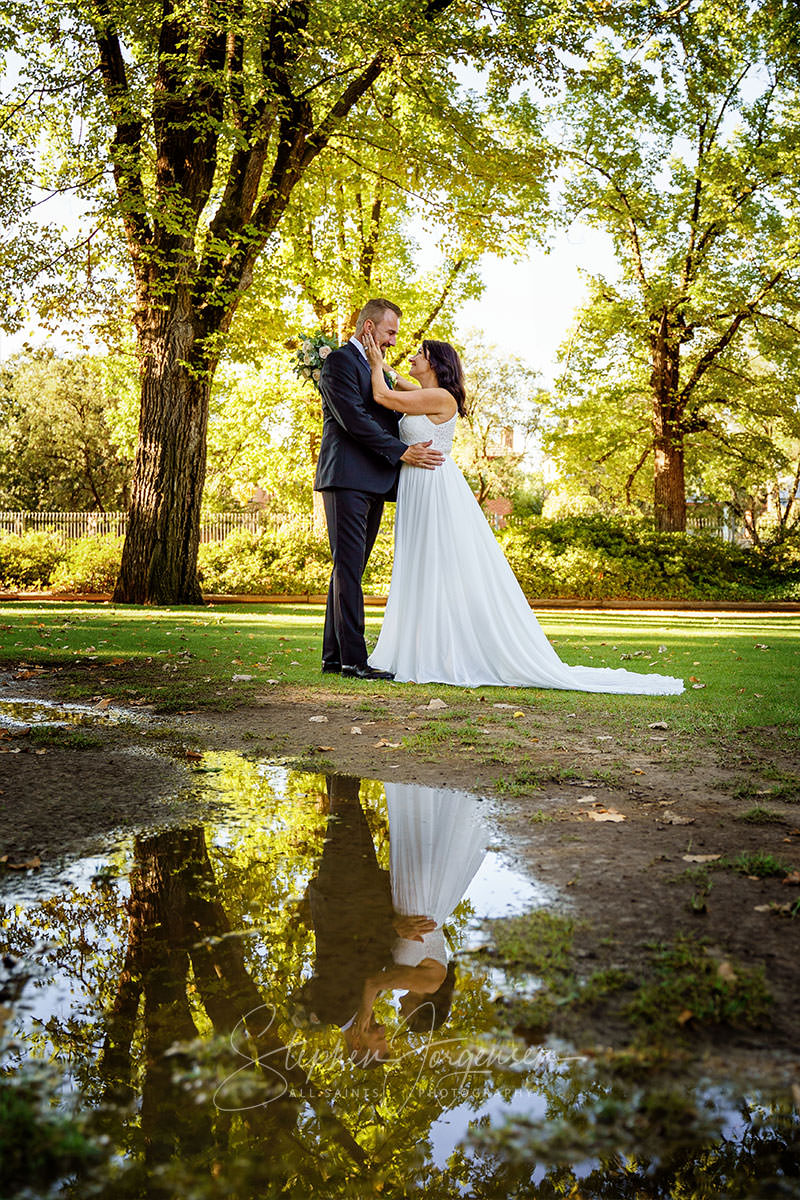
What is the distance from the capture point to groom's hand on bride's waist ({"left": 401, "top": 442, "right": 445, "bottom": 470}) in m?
8.02

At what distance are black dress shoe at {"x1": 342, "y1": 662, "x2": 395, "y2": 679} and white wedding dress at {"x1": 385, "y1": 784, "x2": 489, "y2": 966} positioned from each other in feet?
11.8

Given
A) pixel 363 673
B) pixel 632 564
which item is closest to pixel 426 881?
pixel 363 673

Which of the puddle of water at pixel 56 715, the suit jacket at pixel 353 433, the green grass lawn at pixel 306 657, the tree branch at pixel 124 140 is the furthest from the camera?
the tree branch at pixel 124 140

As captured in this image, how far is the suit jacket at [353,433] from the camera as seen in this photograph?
303 inches

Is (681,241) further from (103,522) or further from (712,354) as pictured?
(103,522)

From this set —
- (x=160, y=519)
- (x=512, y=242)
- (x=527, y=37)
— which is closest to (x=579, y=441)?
(x=512, y=242)

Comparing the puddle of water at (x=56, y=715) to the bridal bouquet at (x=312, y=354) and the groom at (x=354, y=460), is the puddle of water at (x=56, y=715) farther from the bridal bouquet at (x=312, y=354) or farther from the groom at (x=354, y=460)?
the bridal bouquet at (x=312, y=354)

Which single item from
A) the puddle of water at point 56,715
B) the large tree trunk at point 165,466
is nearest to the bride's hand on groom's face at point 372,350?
the puddle of water at point 56,715

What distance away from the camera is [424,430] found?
8086 millimetres

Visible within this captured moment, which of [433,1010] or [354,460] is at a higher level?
[354,460]

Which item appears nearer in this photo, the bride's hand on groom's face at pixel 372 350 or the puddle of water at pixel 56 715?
the puddle of water at pixel 56 715

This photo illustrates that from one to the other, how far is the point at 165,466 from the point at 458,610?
9.48 meters

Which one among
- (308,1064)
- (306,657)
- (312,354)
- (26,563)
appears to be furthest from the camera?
(26,563)

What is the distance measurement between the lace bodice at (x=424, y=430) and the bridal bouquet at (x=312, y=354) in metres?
1.08
